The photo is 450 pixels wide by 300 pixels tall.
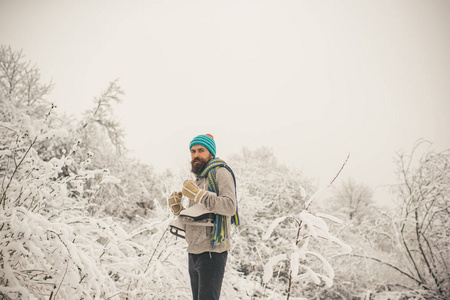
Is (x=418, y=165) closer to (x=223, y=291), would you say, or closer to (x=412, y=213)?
(x=412, y=213)

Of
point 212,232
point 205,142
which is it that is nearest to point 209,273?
point 212,232

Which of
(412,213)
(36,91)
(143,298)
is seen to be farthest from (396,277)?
(36,91)

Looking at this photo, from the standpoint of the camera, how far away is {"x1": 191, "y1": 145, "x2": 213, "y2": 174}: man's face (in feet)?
6.34

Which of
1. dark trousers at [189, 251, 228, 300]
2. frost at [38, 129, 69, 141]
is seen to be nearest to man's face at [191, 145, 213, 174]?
dark trousers at [189, 251, 228, 300]

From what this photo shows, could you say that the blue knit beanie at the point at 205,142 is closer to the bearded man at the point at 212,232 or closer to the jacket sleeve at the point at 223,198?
the bearded man at the point at 212,232

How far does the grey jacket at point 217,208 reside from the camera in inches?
62.1

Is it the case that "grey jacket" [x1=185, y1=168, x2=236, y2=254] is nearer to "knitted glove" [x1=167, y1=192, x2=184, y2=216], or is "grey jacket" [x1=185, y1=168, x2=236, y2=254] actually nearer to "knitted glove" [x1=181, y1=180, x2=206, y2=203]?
"knitted glove" [x1=181, y1=180, x2=206, y2=203]

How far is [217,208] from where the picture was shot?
1.57 meters

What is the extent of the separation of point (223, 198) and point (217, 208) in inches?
3.2

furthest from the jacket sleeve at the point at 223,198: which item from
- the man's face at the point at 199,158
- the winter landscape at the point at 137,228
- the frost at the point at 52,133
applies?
the frost at the point at 52,133

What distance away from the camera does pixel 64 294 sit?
140 cm

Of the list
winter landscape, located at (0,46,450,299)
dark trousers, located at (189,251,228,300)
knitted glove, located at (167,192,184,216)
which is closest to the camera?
winter landscape, located at (0,46,450,299)

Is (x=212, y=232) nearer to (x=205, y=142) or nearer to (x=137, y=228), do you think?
(x=205, y=142)

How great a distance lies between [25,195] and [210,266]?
1498mm
